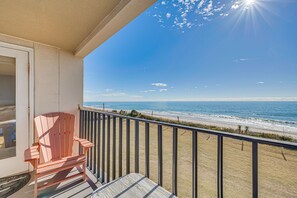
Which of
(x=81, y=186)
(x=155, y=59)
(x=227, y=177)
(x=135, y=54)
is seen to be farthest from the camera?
(x=155, y=59)

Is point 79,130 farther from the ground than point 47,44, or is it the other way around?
point 47,44

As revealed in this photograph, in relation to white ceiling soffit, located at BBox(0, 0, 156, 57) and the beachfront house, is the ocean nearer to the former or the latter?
the beachfront house

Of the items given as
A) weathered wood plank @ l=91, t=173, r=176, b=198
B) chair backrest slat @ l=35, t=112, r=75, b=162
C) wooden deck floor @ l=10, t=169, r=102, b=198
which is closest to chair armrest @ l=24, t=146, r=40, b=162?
chair backrest slat @ l=35, t=112, r=75, b=162

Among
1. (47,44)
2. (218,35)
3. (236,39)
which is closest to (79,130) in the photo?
(47,44)

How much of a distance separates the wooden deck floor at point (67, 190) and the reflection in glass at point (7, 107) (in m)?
0.70

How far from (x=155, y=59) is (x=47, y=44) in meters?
26.3

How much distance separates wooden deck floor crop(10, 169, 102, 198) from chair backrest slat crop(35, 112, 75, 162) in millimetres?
381

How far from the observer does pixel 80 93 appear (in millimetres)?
2812

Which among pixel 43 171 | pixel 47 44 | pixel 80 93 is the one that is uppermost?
pixel 47 44

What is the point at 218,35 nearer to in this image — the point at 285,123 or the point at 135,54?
the point at 135,54

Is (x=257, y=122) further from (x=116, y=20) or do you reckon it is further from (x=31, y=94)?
(x=31, y=94)

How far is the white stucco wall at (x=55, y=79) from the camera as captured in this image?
7.72 ft

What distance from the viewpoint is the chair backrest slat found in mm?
1974

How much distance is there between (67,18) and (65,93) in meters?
1.48
